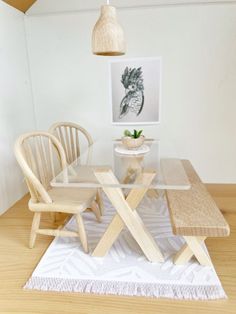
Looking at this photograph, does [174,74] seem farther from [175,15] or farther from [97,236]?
[97,236]

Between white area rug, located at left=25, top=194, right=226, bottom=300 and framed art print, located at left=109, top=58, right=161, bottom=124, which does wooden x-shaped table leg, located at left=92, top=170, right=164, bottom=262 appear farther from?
framed art print, located at left=109, top=58, right=161, bottom=124

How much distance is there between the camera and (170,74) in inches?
98.7

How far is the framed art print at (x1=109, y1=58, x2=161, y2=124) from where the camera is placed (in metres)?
2.50

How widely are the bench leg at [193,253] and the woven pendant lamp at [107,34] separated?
1165 mm

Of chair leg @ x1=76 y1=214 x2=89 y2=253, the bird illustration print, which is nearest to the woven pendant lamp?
chair leg @ x1=76 y1=214 x2=89 y2=253

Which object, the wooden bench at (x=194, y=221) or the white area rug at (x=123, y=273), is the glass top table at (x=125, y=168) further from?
the white area rug at (x=123, y=273)

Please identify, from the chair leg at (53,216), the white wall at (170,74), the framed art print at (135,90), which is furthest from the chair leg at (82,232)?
the framed art print at (135,90)

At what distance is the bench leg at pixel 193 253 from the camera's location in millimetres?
1403

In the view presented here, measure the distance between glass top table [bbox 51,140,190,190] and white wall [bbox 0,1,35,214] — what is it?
837 mm

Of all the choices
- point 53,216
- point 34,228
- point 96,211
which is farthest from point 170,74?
point 34,228

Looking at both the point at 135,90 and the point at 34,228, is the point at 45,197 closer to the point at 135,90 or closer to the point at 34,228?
the point at 34,228

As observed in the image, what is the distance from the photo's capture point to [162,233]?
1.85m

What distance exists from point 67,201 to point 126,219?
414 mm

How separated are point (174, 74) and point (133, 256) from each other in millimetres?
1809
